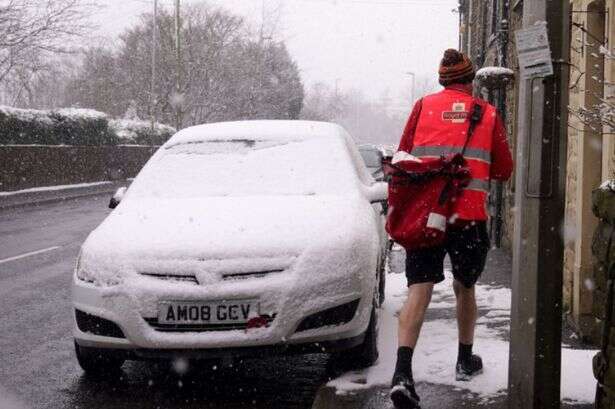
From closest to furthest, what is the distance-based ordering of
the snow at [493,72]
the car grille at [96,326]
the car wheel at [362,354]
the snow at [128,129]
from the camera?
the car grille at [96,326]
the car wheel at [362,354]
the snow at [493,72]
the snow at [128,129]

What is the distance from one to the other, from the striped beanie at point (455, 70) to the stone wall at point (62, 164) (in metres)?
19.6

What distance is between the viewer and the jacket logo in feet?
13.7

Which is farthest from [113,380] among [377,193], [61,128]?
[61,128]

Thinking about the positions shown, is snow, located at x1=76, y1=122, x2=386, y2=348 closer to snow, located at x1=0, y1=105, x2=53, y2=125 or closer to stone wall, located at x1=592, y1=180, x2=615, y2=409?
stone wall, located at x1=592, y1=180, x2=615, y2=409

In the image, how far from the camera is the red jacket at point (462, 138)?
4.17 metres

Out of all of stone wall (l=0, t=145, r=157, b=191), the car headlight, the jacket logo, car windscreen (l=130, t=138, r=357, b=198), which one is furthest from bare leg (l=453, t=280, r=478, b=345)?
stone wall (l=0, t=145, r=157, b=191)

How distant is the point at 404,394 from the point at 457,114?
1.43m

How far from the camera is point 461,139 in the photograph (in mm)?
4184

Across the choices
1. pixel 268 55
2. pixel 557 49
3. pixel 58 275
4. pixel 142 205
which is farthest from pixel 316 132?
pixel 268 55

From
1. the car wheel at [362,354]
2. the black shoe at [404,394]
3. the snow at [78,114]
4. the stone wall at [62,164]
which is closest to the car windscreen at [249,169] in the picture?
the car wheel at [362,354]

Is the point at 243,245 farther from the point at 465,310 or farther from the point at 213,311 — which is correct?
the point at 465,310

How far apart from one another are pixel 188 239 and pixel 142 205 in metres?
0.97

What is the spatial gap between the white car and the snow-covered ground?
0.68ft

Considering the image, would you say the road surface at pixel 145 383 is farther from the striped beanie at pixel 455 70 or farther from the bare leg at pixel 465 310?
the striped beanie at pixel 455 70
